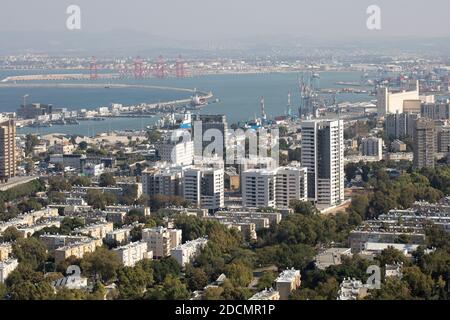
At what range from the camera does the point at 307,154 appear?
9750mm

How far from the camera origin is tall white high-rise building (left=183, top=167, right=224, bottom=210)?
9578 mm

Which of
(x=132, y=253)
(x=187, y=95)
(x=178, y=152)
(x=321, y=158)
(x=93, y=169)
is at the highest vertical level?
(x=321, y=158)

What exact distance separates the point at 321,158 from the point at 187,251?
3.12 meters

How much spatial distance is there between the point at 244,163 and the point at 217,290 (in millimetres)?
5501

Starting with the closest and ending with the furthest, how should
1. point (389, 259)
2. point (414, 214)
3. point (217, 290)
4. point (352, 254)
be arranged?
point (217, 290)
point (389, 259)
point (352, 254)
point (414, 214)

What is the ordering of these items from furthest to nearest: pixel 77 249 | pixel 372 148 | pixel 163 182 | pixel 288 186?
pixel 372 148 → pixel 163 182 → pixel 288 186 → pixel 77 249

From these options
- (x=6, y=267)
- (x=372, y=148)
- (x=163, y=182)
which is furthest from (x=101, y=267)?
(x=372, y=148)

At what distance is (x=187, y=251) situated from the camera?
6910mm

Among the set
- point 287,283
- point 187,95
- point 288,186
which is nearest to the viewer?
point 287,283

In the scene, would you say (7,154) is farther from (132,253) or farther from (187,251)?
(187,251)

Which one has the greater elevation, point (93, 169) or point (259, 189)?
point (259, 189)
